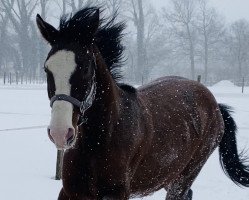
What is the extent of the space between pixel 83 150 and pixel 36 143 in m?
5.70

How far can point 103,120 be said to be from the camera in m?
2.74

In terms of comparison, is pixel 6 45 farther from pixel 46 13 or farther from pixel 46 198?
pixel 46 198

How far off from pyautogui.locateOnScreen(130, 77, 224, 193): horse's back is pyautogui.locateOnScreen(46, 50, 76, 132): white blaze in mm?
1061

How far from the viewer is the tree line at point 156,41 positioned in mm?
44500

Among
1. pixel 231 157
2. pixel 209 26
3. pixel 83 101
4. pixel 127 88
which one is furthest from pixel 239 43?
pixel 83 101

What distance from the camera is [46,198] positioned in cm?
505

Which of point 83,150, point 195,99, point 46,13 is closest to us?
point 83,150

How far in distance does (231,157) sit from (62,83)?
3.19 metres

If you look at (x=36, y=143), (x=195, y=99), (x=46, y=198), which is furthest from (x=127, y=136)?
(x=36, y=143)

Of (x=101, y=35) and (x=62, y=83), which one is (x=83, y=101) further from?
(x=101, y=35)

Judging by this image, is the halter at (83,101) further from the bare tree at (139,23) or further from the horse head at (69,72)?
the bare tree at (139,23)

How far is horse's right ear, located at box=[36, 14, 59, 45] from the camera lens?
8.61 ft

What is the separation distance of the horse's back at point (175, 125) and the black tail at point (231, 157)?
0.32m

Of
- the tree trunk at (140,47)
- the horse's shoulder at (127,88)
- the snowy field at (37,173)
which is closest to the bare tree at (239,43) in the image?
the tree trunk at (140,47)
